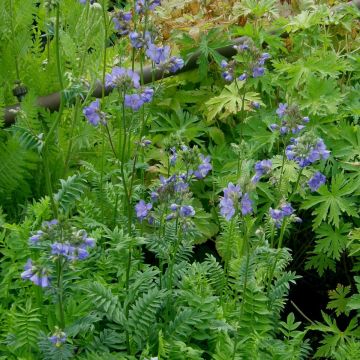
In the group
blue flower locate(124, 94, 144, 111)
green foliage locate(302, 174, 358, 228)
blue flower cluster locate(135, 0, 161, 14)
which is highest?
blue flower cluster locate(135, 0, 161, 14)

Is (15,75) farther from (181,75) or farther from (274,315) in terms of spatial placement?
(274,315)

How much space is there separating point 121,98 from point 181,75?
1500 mm

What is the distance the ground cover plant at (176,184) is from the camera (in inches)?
84.6

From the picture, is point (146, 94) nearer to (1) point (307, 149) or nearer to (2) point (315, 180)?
Result: (1) point (307, 149)

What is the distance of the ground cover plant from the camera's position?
2.15 metres

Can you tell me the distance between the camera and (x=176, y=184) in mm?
2168

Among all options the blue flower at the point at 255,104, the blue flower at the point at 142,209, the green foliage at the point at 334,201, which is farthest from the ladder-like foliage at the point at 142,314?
the blue flower at the point at 255,104

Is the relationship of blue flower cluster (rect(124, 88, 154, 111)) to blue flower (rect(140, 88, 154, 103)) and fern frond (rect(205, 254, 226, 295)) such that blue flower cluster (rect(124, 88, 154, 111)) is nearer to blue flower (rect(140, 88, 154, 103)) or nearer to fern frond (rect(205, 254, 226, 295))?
blue flower (rect(140, 88, 154, 103))

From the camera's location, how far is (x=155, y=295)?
2211 millimetres

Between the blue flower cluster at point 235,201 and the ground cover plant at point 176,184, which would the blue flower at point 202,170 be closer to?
the ground cover plant at point 176,184

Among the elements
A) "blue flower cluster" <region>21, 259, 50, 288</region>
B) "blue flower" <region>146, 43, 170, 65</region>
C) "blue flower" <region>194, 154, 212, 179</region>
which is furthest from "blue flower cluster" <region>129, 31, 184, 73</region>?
"blue flower cluster" <region>21, 259, 50, 288</region>

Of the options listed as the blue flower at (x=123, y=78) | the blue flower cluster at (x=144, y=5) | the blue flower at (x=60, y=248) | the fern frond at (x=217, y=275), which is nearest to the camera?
the blue flower at (x=60, y=248)

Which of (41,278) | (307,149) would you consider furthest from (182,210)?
(41,278)

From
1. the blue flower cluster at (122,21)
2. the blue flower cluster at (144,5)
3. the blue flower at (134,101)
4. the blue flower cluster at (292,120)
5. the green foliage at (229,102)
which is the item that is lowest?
the green foliage at (229,102)
